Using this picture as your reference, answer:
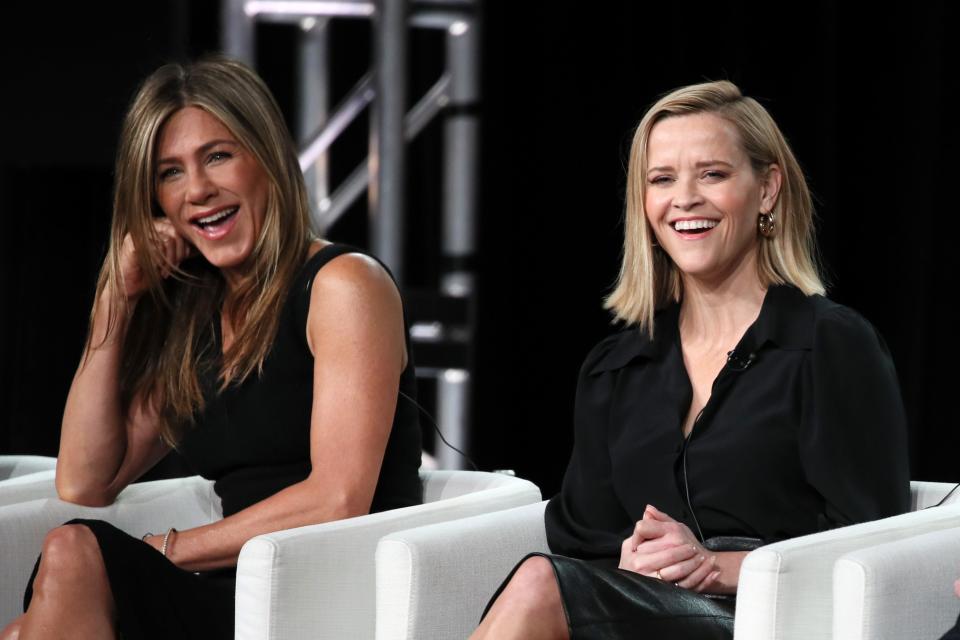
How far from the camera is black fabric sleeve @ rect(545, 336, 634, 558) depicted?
2.15m

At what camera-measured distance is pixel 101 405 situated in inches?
96.1

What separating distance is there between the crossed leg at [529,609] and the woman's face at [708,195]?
23.6 inches

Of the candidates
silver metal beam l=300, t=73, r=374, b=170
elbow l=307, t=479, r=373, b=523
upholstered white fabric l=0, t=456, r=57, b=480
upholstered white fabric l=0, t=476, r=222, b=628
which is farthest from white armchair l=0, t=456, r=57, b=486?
silver metal beam l=300, t=73, r=374, b=170

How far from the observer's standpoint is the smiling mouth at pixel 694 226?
2100mm

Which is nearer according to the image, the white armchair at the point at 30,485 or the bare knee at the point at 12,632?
the bare knee at the point at 12,632

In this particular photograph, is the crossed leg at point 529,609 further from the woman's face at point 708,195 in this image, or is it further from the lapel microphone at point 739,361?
the woman's face at point 708,195

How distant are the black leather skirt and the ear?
2.08 feet

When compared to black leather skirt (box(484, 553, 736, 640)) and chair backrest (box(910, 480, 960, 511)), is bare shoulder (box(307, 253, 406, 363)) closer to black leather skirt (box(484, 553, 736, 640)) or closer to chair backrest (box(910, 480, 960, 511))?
black leather skirt (box(484, 553, 736, 640))

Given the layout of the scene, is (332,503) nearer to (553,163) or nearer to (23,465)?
(23,465)

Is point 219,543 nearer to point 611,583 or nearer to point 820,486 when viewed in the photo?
point 611,583

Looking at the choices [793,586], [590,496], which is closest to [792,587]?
[793,586]

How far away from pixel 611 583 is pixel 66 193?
228cm

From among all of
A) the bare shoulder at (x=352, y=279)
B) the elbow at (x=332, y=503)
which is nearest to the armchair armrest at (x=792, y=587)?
the elbow at (x=332, y=503)

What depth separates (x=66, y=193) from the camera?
3.57 meters
